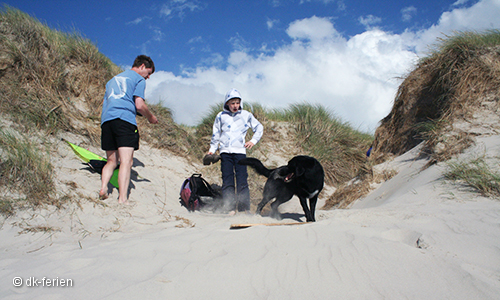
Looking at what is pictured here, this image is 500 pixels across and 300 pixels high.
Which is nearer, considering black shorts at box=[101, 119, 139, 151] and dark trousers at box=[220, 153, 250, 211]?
black shorts at box=[101, 119, 139, 151]

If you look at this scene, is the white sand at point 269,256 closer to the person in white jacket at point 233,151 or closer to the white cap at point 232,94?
the person in white jacket at point 233,151

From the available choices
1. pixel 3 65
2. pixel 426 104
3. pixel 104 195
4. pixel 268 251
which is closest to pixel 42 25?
pixel 3 65

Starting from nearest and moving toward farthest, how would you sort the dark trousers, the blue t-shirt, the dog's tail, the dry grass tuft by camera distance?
1. the blue t-shirt
2. the dog's tail
3. the dark trousers
4. the dry grass tuft

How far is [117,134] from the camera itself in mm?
3311

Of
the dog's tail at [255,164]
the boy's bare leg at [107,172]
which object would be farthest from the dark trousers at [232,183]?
the boy's bare leg at [107,172]

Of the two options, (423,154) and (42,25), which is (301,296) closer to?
(423,154)

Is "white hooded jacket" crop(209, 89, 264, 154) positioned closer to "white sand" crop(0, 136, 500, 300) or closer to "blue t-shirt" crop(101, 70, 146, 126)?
"blue t-shirt" crop(101, 70, 146, 126)

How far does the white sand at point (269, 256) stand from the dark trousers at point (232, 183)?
45.3 inches

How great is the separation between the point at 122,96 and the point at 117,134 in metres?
0.48

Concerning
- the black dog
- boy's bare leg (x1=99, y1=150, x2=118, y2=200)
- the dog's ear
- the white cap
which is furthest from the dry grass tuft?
boy's bare leg (x1=99, y1=150, x2=118, y2=200)

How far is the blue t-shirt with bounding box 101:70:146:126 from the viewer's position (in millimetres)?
3285

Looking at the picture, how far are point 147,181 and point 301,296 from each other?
402cm

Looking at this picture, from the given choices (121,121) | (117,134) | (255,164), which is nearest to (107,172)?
(117,134)

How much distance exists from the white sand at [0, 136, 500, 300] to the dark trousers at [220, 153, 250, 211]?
1.15m
